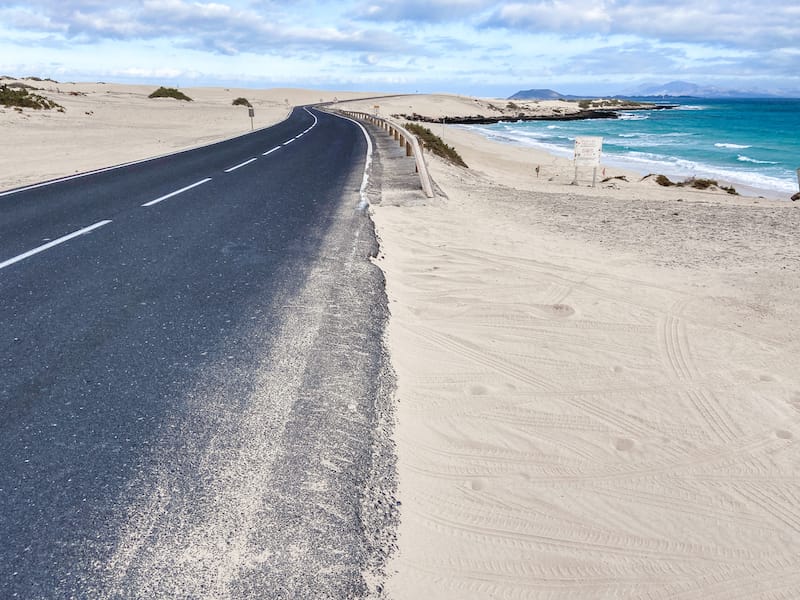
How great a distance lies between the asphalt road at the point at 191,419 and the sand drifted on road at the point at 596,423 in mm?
355

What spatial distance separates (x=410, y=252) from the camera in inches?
301

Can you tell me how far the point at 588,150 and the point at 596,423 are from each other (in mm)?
14127

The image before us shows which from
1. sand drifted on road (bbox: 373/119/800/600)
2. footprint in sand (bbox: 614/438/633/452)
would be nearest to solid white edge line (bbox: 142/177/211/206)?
sand drifted on road (bbox: 373/119/800/600)

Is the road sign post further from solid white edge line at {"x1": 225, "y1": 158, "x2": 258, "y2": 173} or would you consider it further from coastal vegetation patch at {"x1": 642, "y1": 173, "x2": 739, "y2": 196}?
solid white edge line at {"x1": 225, "y1": 158, "x2": 258, "y2": 173}

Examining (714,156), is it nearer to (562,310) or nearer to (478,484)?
(562,310)

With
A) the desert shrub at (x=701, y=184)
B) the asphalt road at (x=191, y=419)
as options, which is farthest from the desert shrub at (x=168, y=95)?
the asphalt road at (x=191, y=419)

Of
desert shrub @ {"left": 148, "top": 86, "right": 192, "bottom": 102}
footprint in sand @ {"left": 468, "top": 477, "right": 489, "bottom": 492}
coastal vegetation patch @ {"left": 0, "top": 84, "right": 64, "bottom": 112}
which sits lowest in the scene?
footprint in sand @ {"left": 468, "top": 477, "right": 489, "bottom": 492}

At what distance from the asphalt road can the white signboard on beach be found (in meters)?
11.1

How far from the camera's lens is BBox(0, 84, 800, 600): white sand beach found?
8.74 feet

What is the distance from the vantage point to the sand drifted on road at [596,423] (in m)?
2.66

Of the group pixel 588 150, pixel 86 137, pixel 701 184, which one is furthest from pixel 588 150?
Result: pixel 86 137

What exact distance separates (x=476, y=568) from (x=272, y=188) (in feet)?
33.4

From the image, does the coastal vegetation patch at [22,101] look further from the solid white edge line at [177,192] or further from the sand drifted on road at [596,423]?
the sand drifted on road at [596,423]

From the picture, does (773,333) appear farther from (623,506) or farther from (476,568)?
(476,568)
